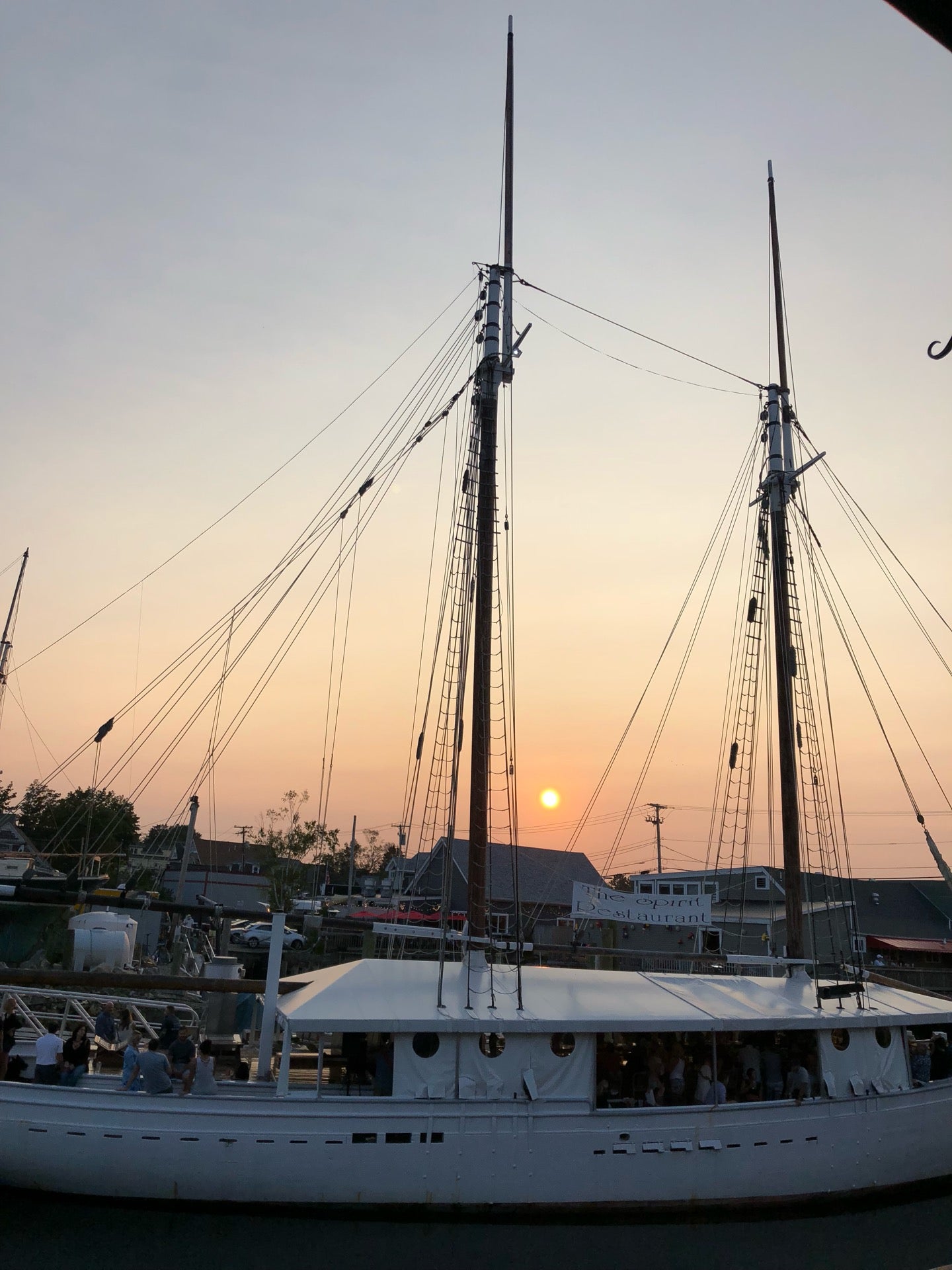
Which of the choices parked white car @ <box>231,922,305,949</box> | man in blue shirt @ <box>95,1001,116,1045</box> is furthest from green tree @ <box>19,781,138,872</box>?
man in blue shirt @ <box>95,1001,116,1045</box>

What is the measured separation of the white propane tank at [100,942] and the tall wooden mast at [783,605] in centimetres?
1987

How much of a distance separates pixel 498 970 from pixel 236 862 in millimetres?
82575

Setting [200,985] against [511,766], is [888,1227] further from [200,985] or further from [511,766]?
[200,985]

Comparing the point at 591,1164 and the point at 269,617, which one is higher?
the point at 269,617

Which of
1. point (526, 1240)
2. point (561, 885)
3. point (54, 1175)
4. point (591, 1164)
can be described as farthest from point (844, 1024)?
point (561, 885)

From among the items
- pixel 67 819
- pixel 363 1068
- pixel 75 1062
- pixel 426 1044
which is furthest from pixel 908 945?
pixel 67 819

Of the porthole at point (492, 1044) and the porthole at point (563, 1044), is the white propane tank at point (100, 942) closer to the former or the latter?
the porthole at point (492, 1044)

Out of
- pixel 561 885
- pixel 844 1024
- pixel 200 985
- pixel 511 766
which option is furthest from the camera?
pixel 561 885

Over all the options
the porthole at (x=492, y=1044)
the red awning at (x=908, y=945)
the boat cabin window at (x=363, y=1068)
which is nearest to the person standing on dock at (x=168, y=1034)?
Result: the boat cabin window at (x=363, y=1068)

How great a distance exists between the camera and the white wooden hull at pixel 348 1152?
12.3 m

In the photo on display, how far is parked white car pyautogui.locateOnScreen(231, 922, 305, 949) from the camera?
39031mm

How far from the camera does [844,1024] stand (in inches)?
586

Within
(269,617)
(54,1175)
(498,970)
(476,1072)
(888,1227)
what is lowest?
(888,1227)

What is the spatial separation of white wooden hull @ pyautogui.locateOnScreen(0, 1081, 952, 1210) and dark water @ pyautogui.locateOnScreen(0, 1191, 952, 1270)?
1.02 ft
